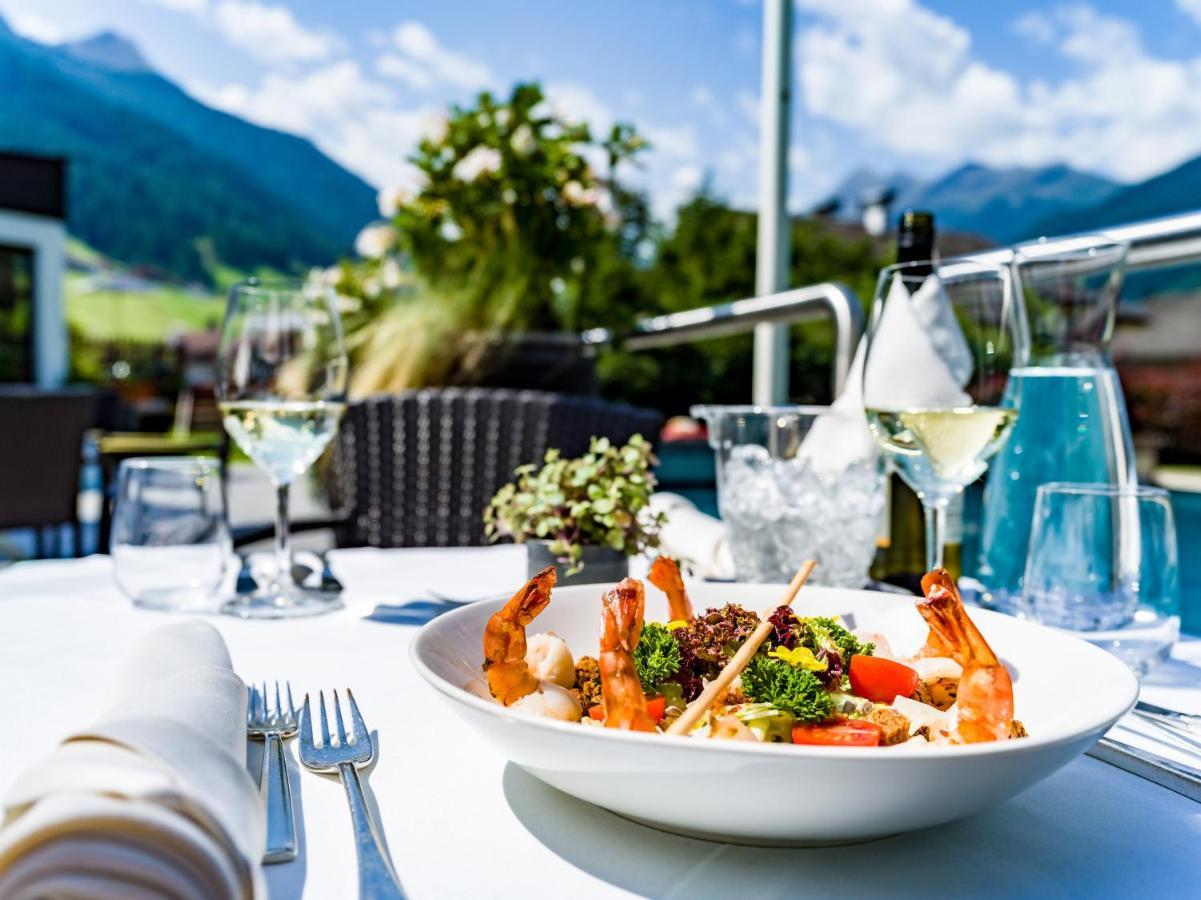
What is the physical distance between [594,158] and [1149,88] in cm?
4449

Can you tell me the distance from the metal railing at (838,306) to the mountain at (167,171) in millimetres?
17645

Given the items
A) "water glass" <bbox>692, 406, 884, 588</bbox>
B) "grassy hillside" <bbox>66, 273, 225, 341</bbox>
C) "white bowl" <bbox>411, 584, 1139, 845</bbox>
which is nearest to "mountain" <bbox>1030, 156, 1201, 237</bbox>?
"water glass" <bbox>692, 406, 884, 588</bbox>

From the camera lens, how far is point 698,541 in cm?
125

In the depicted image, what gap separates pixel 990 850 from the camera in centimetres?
47

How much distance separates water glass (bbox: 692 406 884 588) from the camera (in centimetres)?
105

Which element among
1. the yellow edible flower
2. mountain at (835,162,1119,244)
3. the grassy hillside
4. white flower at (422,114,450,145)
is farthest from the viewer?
mountain at (835,162,1119,244)

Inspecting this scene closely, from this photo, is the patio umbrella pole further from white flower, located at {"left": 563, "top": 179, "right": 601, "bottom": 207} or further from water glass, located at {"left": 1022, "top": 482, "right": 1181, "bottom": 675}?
water glass, located at {"left": 1022, "top": 482, "right": 1181, "bottom": 675}

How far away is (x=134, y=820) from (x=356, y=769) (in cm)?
26

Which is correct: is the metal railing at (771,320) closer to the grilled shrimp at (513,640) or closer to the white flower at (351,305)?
the white flower at (351,305)

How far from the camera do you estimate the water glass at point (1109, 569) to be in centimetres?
82

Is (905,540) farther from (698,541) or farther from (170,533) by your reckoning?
(170,533)

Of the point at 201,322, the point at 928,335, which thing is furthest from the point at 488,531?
the point at 201,322

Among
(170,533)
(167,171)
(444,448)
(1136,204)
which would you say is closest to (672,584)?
(170,533)

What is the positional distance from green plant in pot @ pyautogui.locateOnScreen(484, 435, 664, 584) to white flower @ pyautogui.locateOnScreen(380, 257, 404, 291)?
2283 mm
